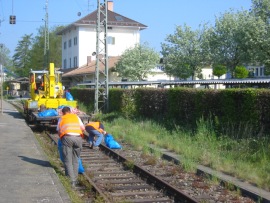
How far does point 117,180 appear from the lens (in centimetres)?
1039

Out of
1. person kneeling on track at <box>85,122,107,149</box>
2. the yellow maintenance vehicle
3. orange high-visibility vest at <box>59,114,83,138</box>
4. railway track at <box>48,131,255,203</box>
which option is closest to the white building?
the yellow maintenance vehicle

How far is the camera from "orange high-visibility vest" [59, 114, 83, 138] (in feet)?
32.4

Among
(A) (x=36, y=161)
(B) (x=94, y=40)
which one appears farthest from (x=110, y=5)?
(A) (x=36, y=161)

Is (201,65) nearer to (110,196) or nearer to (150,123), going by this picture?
(150,123)

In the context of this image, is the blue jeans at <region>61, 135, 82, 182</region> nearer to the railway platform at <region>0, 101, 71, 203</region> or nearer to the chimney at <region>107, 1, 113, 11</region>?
the railway platform at <region>0, 101, 71, 203</region>

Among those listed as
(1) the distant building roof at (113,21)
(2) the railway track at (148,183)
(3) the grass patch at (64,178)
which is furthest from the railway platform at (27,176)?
(1) the distant building roof at (113,21)

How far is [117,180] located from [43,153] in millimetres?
3846

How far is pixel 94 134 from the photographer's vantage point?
15.4m

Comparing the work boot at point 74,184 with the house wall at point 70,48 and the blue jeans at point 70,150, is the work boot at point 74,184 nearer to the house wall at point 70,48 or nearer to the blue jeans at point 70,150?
the blue jeans at point 70,150

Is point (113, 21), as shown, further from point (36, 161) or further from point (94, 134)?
point (36, 161)

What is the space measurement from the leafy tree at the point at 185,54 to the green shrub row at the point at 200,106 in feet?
80.0

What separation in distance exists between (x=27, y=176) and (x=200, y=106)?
847 centimetres

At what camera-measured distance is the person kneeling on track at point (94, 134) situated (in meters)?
15.1

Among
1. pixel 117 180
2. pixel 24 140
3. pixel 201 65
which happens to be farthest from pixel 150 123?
pixel 201 65
